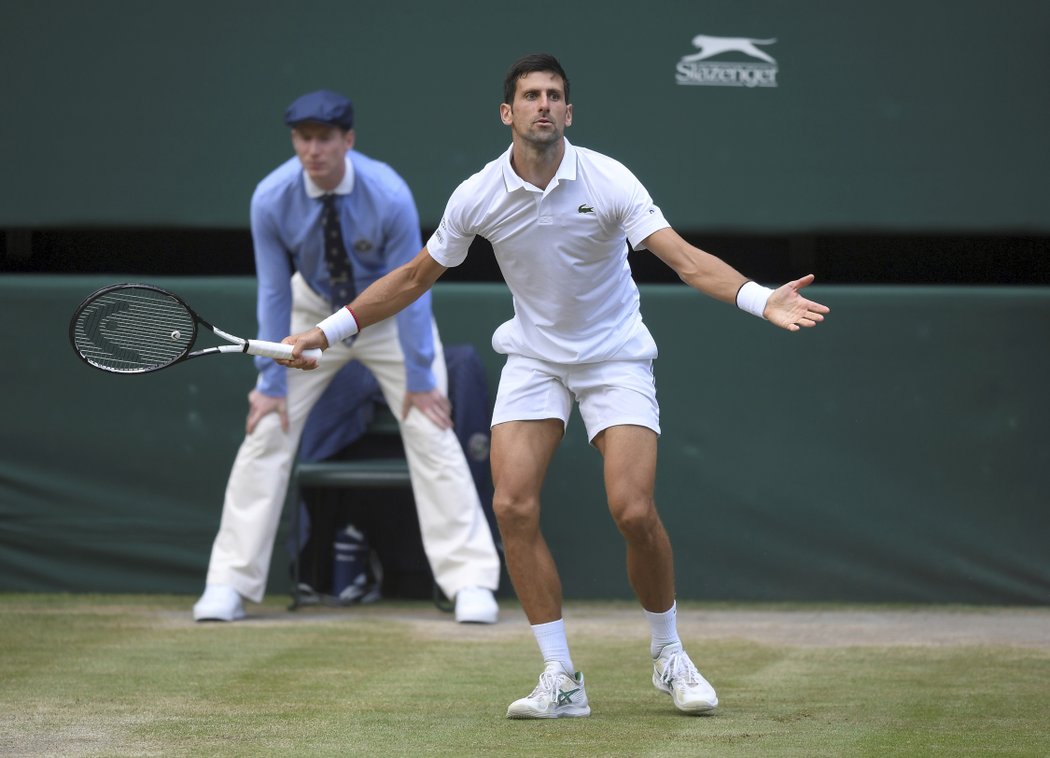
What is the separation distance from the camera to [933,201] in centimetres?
748

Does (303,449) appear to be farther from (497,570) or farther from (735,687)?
(735,687)

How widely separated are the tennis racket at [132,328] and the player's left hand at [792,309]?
161cm

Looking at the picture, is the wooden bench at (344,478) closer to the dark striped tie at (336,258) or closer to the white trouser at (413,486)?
the white trouser at (413,486)

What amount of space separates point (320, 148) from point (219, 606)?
189cm

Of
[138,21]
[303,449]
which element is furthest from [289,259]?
[138,21]

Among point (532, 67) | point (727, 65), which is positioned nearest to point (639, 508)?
point (532, 67)

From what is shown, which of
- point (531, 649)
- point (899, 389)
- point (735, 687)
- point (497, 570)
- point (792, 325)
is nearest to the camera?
point (792, 325)

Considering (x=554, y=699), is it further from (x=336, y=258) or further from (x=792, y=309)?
(x=336, y=258)

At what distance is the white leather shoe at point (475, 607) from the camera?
6.73 metres

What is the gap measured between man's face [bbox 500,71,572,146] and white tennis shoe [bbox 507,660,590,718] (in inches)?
59.3

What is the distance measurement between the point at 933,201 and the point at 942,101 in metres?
0.45

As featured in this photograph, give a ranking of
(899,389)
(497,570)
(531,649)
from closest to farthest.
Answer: (531,649) < (497,570) < (899,389)

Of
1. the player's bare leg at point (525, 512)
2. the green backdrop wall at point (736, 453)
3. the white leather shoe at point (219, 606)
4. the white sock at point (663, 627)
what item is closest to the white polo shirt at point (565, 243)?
the player's bare leg at point (525, 512)

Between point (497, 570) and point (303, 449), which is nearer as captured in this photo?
point (497, 570)
